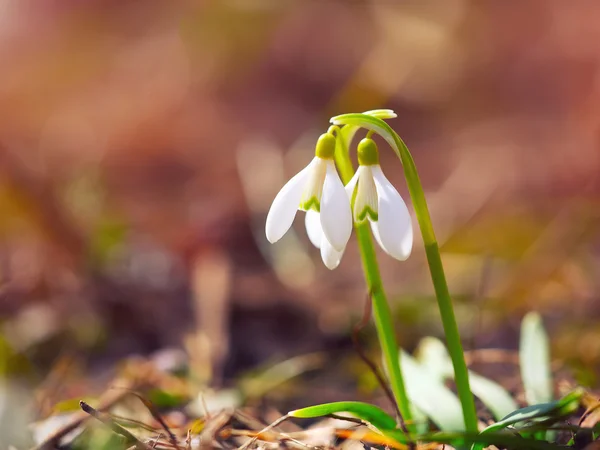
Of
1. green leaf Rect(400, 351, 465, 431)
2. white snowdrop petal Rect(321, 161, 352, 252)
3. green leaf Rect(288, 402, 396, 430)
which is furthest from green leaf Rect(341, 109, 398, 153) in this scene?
green leaf Rect(400, 351, 465, 431)

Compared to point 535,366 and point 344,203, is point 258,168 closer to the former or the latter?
point 535,366

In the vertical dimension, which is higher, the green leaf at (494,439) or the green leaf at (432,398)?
the green leaf at (494,439)

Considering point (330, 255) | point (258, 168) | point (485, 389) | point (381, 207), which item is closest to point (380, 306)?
point (330, 255)

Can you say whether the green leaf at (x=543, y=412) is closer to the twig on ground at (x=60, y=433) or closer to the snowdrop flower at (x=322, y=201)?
the snowdrop flower at (x=322, y=201)

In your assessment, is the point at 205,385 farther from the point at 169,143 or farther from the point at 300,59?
the point at 300,59

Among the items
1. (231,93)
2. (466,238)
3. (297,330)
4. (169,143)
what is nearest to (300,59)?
(231,93)

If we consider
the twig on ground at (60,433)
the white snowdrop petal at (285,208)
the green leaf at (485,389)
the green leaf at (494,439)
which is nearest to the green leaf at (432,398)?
the green leaf at (485,389)

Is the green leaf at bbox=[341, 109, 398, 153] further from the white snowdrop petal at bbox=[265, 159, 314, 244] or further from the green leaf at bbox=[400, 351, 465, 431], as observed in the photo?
the green leaf at bbox=[400, 351, 465, 431]
